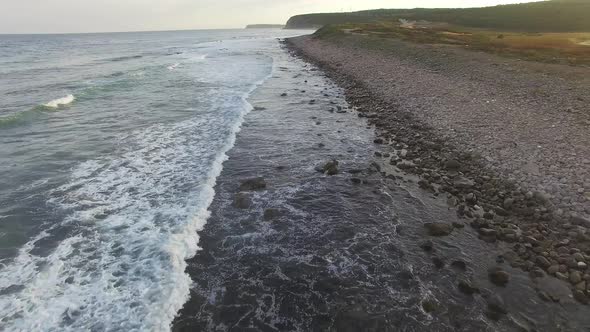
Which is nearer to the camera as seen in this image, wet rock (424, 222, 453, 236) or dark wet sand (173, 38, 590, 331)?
dark wet sand (173, 38, 590, 331)

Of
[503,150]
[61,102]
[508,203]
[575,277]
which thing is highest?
[503,150]

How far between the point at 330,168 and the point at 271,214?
4.60 meters


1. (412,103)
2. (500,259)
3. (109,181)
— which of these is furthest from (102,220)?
(412,103)

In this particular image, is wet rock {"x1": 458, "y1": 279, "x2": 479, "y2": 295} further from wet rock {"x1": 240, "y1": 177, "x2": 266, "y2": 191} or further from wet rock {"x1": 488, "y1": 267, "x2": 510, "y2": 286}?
wet rock {"x1": 240, "y1": 177, "x2": 266, "y2": 191}

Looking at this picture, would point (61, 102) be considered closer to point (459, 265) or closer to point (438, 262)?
point (438, 262)

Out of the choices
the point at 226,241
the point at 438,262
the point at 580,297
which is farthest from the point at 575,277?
the point at 226,241

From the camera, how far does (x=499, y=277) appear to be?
373 inches

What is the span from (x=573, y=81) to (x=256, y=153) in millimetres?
21577

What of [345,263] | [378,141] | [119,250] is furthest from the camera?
[378,141]

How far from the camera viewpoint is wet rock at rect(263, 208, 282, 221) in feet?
41.9

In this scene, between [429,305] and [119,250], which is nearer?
[429,305]

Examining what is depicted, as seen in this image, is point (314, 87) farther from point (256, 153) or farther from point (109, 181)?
point (109, 181)

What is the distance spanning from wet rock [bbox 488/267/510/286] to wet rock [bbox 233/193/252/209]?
26.0ft

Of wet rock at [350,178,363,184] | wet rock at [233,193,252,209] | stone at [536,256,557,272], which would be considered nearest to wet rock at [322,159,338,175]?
wet rock at [350,178,363,184]
